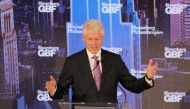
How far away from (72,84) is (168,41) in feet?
5.19

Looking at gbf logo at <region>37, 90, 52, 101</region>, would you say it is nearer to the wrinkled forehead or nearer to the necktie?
the necktie

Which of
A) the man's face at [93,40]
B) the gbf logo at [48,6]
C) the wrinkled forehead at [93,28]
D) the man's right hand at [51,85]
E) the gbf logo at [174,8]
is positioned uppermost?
the gbf logo at [48,6]

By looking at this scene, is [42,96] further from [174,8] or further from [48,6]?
[174,8]

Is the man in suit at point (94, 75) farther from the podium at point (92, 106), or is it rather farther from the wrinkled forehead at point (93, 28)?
the podium at point (92, 106)

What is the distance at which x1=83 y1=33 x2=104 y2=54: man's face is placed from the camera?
271cm

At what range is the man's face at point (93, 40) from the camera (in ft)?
8.89

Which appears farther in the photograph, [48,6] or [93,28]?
[48,6]

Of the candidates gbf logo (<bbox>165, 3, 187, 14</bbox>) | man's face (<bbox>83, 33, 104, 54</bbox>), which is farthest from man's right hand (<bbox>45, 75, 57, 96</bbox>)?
gbf logo (<bbox>165, 3, 187, 14</bbox>)

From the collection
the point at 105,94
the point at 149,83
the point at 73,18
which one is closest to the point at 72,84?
the point at 105,94

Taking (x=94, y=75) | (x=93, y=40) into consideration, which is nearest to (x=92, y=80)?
(x=94, y=75)

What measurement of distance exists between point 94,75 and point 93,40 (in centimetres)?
24

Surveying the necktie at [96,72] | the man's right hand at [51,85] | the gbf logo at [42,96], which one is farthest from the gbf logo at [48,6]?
the man's right hand at [51,85]

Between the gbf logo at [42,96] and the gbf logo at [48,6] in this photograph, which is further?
the gbf logo at [42,96]

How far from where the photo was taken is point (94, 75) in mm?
2791
